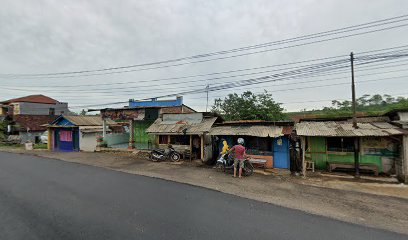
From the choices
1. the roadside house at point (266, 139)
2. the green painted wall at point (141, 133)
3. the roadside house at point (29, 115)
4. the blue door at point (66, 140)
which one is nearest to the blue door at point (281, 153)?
the roadside house at point (266, 139)

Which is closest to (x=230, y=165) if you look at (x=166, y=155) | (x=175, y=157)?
(x=175, y=157)

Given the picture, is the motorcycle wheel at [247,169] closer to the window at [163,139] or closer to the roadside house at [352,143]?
the roadside house at [352,143]

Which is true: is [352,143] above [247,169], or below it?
above

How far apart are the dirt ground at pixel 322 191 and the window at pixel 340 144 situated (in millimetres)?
1843

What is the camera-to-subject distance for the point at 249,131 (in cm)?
1262

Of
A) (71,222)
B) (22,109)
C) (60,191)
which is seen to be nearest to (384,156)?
(71,222)

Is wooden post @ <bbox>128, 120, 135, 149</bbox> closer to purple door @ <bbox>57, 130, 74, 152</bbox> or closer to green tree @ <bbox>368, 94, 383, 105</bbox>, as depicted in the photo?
purple door @ <bbox>57, 130, 74, 152</bbox>

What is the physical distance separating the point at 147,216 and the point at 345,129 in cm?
1141

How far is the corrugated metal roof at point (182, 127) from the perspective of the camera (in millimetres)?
14391

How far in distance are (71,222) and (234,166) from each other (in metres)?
7.43

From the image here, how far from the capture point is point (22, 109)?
113ft

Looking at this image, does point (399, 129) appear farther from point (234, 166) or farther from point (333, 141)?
point (234, 166)

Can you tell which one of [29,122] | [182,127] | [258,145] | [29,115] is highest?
[29,115]

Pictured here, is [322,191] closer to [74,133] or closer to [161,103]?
[161,103]
